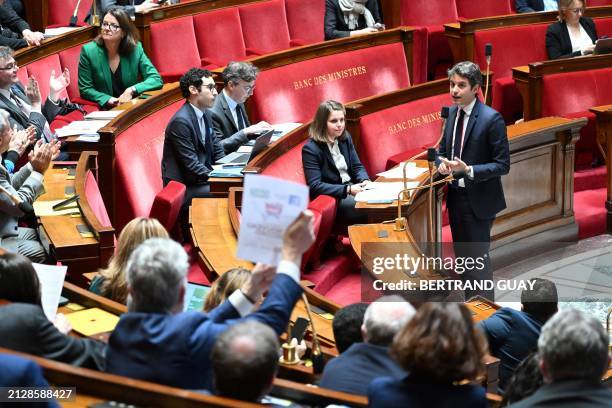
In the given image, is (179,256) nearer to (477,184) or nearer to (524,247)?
(477,184)

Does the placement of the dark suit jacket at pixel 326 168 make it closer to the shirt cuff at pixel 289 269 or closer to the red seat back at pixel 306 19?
the red seat back at pixel 306 19

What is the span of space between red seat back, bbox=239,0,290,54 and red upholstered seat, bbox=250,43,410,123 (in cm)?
66

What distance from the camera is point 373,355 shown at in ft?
6.48

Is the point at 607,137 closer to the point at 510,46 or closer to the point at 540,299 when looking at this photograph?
the point at 510,46

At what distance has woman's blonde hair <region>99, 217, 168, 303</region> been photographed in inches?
101

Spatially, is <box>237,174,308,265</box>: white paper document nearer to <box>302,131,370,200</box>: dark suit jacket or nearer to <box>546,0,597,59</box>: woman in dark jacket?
<box>302,131,370,200</box>: dark suit jacket

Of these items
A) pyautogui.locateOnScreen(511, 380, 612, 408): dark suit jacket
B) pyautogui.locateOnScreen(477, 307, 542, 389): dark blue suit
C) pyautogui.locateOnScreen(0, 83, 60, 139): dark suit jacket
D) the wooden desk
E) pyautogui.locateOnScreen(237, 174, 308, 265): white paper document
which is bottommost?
the wooden desk

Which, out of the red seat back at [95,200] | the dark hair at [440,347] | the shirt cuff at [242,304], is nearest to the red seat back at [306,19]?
the red seat back at [95,200]

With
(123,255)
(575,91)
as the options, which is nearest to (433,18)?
(575,91)

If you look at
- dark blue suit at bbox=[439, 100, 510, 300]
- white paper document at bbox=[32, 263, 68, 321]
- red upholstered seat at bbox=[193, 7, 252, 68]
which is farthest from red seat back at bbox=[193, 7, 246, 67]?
white paper document at bbox=[32, 263, 68, 321]

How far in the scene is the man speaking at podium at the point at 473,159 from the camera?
3.93m

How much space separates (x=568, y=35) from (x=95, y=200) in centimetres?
324

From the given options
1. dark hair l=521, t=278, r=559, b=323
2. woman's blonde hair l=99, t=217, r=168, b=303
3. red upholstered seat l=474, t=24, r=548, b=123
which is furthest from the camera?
red upholstered seat l=474, t=24, r=548, b=123

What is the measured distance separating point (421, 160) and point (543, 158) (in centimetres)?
80
